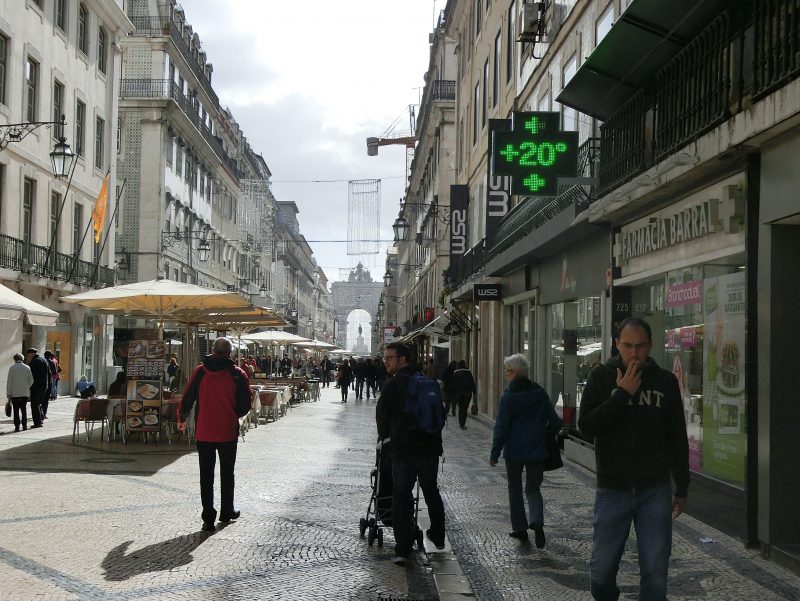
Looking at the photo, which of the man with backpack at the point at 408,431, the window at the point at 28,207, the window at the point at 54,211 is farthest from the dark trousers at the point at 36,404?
the man with backpack at the point at 408,431

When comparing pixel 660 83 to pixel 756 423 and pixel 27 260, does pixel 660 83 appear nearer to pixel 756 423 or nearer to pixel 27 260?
pixel 756 423

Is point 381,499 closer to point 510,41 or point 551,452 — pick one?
point 551,452

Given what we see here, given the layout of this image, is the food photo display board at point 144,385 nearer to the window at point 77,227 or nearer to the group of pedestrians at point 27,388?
the group of pedestrians at point 27,388

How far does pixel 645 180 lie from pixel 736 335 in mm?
1825

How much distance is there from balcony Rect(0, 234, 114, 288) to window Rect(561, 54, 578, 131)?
57.1 ft

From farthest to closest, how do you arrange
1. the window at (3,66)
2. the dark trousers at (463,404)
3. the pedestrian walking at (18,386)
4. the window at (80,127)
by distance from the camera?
the window at (80,127)
the window at (3,66)
the dark trousers at (463,404)
the pedestrian walking at (18,386)

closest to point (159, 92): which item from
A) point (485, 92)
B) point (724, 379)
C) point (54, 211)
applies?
point (54, 211)

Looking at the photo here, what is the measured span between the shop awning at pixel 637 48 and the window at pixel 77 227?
83.2 feet

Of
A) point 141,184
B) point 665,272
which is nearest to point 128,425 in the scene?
point 665,272

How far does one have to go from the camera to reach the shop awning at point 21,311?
653 inches

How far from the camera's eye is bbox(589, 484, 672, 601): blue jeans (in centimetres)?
496

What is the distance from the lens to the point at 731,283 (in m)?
9.23

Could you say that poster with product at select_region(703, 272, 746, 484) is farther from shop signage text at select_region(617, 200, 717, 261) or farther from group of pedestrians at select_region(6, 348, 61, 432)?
group of pedestrians at select_region(6, 348, 61, 432)

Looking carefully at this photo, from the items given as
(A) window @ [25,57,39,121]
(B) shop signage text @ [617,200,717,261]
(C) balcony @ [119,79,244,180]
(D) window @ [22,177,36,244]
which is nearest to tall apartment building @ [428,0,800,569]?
(B) shop signage text @ [617,200,717,261]
